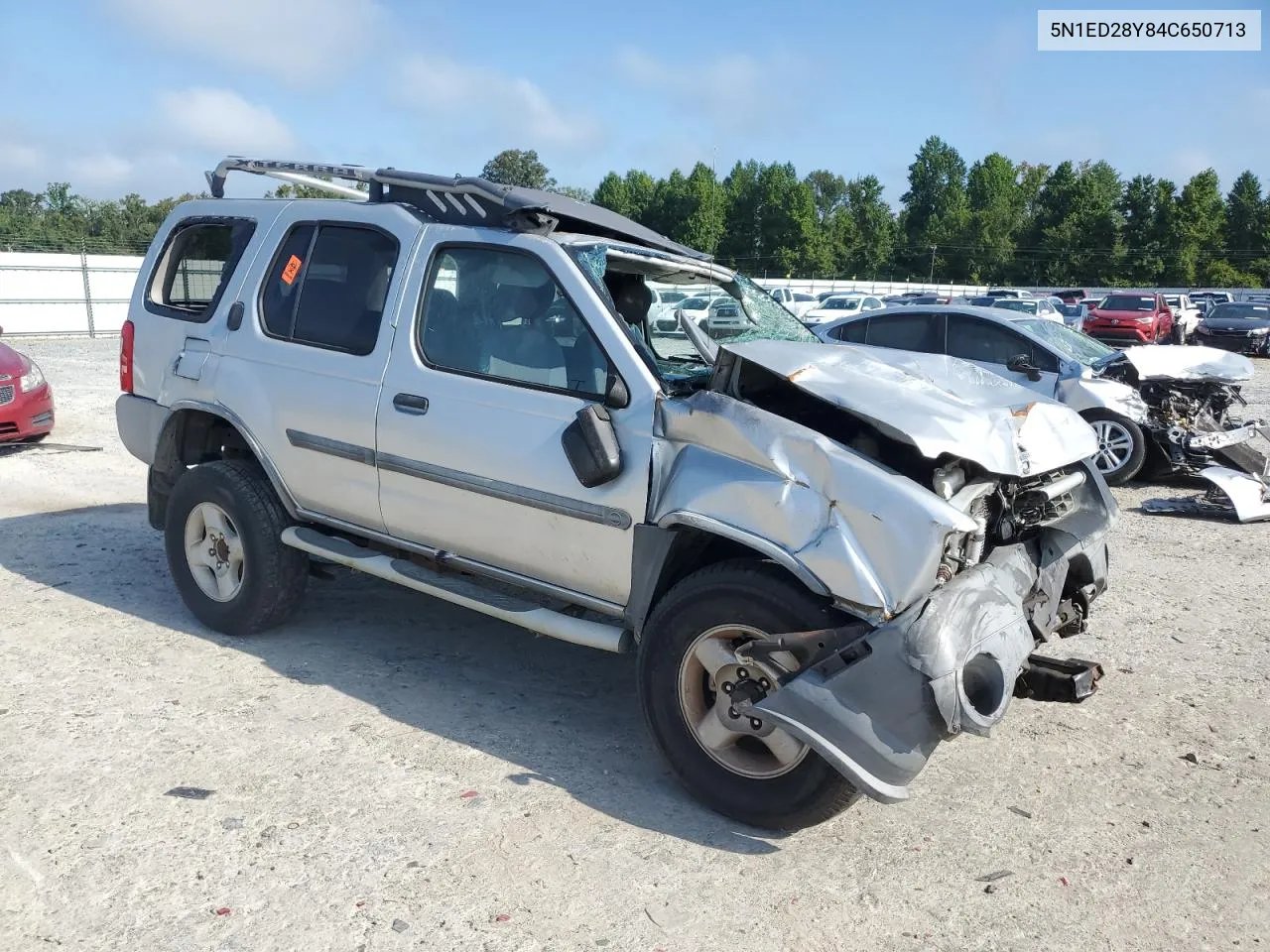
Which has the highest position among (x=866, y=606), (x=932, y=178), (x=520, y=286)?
(x=932, y=178)

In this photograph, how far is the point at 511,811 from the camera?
369 cm

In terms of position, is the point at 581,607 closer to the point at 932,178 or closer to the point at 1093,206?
the point at 1093,206

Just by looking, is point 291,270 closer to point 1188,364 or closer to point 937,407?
point 937,407

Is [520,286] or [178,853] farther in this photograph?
[520,286]

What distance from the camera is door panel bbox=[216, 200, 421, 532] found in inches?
183

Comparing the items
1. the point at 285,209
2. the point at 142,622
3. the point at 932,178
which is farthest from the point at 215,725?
the point at 932,178

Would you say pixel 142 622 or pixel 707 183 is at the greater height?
pixel 707 183

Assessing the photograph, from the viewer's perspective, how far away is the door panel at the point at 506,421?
3920 millimetres

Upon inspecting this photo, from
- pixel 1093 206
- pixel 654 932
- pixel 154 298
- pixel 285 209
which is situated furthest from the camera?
pixel 1093 206

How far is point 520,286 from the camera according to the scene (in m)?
4.28

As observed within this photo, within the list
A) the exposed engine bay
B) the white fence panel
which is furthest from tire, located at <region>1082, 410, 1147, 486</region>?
the white fence panel

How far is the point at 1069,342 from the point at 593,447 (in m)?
9.09

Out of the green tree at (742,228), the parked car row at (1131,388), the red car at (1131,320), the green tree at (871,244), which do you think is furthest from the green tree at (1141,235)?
the parked car row at (1131,388)

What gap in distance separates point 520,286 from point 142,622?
290 centimetres
